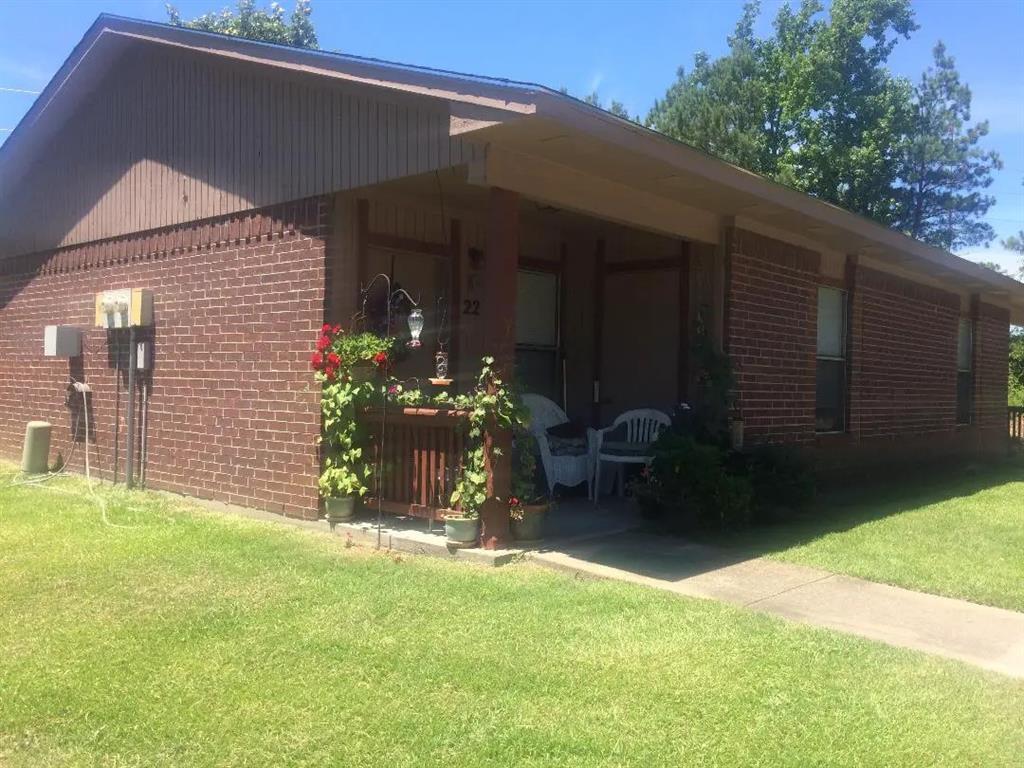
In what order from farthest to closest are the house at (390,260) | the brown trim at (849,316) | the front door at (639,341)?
the brown trim at (849,316)
the front door at (639,341)
the house at (390,260)

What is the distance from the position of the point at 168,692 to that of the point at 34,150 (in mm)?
10000

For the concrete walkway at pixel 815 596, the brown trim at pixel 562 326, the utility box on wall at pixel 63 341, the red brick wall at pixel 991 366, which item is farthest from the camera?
the red brick wall at pixel 991 366

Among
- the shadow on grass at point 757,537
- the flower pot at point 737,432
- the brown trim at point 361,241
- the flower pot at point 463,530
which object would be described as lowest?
the shadow on grass at point 757,537

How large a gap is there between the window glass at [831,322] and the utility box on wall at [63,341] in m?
8.86

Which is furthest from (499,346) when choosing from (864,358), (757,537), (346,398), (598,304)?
(864,358)

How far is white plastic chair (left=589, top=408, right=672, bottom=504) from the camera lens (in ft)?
28.8

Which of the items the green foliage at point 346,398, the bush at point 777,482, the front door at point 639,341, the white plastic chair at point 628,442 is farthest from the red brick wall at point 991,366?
the green foliage at point 346,398

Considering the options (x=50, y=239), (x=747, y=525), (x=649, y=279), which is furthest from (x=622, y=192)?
(x=50, y=239)

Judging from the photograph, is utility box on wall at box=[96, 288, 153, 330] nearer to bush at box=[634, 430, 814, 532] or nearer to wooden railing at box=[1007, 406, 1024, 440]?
bush at box=[634, 430, 814, 532]

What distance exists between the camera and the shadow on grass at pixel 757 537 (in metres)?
6.61

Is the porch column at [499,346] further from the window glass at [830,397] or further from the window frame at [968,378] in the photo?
the window frame at [968,378]

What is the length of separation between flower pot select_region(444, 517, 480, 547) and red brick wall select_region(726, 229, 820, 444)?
3738mm

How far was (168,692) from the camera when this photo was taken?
4.00 meters

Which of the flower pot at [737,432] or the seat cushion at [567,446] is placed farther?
the flower pot at [737,432]
